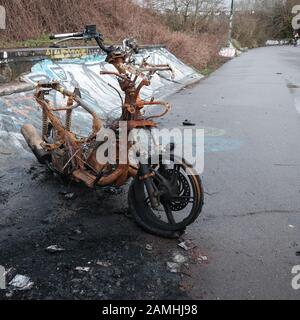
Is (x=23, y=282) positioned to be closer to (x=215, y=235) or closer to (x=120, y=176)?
(x=120, y=176)

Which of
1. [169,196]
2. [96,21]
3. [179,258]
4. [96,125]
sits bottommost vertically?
[179,258]

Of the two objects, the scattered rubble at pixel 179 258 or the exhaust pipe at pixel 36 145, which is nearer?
the scattered rubble at pixel 179 258

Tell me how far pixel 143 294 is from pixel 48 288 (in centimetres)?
75

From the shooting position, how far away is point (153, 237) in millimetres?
4082

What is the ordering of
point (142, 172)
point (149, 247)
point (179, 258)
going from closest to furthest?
point (179, 258), point (149, 247), point (142, 172)

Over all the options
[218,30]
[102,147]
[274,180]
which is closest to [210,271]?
[102,147]

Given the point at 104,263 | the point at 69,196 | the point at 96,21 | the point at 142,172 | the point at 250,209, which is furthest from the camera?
the point at 96,21

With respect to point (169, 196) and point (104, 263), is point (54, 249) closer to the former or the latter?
point (104, 263)

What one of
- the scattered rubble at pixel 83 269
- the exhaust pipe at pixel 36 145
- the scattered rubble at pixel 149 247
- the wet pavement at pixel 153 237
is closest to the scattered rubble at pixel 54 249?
the wet pavement at pixel 153 237

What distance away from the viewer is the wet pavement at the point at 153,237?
329cm

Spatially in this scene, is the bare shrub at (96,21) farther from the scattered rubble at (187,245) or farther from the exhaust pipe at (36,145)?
the scattered rubble at (187,245)

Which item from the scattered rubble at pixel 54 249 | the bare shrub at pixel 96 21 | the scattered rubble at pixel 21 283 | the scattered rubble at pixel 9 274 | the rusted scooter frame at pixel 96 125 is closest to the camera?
the scattered rubble at pixel 21 283

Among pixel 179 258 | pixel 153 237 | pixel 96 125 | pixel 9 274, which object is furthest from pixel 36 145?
pixel 179 258

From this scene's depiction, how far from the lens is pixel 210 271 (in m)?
3.52
